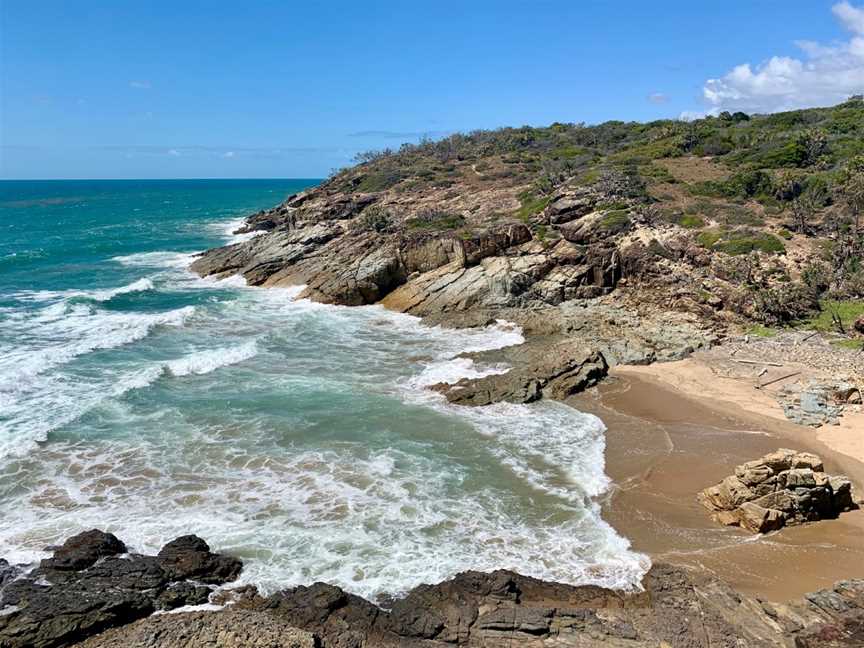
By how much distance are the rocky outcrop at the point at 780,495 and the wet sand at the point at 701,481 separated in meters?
0.26

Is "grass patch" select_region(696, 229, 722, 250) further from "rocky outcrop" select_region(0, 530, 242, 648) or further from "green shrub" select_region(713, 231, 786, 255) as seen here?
"rocky outcrop" select_region(0, 530, 242, 648)

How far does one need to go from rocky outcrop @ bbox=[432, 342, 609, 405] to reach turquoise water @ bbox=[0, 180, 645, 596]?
82cm

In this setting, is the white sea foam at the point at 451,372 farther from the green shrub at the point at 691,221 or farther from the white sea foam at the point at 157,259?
the white sea foam at the point at 157,259

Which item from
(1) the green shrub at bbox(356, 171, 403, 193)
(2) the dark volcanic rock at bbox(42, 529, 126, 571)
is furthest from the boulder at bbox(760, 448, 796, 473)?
(1) the green shrub at bbox(356, 171, 403, 193)

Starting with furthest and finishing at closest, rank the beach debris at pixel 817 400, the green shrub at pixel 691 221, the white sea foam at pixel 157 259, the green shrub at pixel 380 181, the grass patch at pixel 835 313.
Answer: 1. the green shrub at pixel 380 181
2. the white sea foam at pixel 157 259
3. the green shrub at pixel 691 221
4. the grass patch at pixel 835 313
5. the beach debris at pixel 817 400

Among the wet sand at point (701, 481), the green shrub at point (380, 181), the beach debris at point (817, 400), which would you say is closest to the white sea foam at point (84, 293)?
the green shrub at point (380, 181)

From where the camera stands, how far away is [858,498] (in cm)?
1586

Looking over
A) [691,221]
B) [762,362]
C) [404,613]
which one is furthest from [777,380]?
[404,613]

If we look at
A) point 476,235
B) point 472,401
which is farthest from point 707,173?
point 472,401

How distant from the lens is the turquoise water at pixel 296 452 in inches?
557

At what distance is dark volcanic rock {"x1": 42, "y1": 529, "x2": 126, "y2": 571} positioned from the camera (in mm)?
12984

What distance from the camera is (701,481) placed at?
17141 mm

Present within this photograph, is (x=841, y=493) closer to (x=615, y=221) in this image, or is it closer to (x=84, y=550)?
(x=84, y=550)

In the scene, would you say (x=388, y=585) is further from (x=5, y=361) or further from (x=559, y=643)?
(x=5, y=361)
